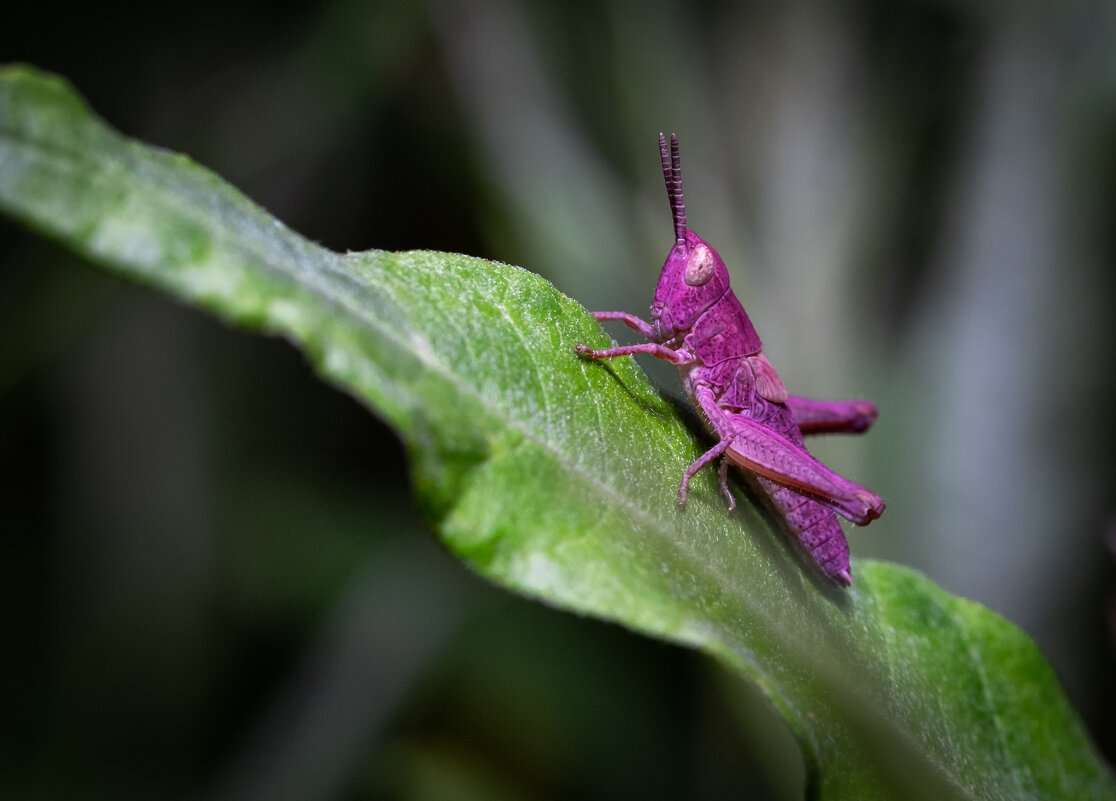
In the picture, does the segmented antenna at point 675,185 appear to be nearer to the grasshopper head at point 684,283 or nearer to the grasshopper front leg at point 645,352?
the grasshopper head at point 684,283

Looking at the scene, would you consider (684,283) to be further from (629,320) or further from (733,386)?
(733,386)

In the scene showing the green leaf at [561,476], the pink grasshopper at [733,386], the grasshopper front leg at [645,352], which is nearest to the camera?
the green leaf at [561,476]

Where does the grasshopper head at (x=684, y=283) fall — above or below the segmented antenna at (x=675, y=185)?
below

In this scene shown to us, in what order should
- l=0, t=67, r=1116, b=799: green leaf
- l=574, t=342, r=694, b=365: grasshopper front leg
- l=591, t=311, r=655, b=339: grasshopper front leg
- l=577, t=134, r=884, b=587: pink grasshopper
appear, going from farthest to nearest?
l=591, t=311, r=655, b=339: grasshopper front leg, l=577, t=134, r=884, b=587: pink grasshopper, l=574, t=342, r=694, b=365: grasshopper front leg, l=0, t=67, r=1116, b=799: green leaf

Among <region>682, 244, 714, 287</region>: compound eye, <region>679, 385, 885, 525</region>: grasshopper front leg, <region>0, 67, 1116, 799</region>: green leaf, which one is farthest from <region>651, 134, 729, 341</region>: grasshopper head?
<region>0, 67, 1116, 799</region>: green leaf

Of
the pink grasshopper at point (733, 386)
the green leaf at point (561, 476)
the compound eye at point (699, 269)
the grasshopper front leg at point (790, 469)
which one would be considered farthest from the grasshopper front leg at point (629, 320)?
the green leaf at point (561, 476)

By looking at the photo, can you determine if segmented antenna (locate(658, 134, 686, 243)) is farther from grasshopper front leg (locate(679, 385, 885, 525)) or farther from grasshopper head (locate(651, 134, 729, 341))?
grasshopper front leg (locate(679, 385, 885, 525))

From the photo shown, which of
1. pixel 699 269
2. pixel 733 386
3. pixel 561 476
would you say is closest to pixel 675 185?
pixel 699 269
